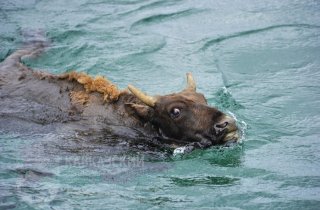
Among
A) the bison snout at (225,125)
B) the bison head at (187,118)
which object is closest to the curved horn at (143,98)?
Result: the bison head at (187,118)

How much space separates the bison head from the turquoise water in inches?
11.2

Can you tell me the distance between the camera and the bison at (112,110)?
874 cm

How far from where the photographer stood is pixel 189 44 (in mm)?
13570

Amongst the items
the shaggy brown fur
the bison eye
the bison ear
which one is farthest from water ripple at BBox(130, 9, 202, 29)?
the bison eye

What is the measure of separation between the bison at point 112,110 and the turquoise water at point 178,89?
0.25 m

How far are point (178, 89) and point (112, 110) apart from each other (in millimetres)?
2407

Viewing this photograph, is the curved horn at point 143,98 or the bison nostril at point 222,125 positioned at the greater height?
the curved horn at point 143,98

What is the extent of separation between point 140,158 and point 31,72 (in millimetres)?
2941

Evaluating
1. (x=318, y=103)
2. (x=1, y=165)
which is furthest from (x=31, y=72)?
(x=318, y=103)

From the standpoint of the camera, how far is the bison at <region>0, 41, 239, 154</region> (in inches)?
344

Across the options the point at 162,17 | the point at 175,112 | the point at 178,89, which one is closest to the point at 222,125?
the point at 175,112

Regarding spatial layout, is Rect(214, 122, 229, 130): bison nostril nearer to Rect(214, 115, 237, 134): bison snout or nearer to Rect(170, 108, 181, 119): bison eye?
Rect(214, 115, 237, 134): bison snout

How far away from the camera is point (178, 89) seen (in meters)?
11.6

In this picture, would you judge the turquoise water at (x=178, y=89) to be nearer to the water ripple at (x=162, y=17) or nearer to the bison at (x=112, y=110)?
the water ripple at (x=162, y=17)
